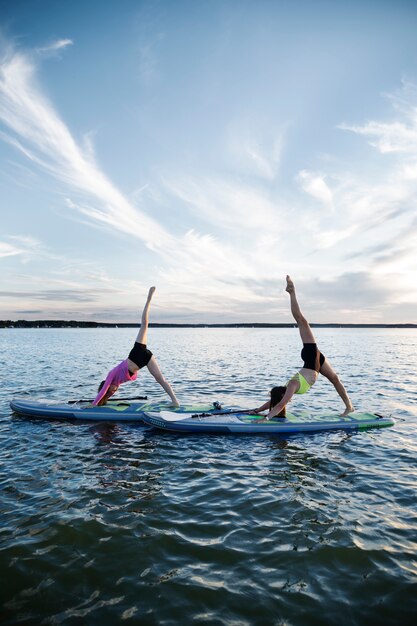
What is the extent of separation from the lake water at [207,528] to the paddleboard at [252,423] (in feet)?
0.98

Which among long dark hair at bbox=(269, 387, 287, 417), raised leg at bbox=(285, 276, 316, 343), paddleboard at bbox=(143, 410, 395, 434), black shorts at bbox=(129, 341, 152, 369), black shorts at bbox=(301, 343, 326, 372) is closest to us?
raised leg at bbox=(285, 276, 316, 343)

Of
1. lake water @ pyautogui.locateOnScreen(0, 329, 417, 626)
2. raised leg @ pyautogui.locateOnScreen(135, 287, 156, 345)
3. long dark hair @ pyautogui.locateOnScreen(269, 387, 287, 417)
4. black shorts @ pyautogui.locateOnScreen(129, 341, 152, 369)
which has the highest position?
raised leg @ pyautogui.locateOnScreen(135, 287, 156, 345)

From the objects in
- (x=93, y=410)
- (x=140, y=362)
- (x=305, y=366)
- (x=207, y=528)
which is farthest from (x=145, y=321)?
(x=207, y=528)

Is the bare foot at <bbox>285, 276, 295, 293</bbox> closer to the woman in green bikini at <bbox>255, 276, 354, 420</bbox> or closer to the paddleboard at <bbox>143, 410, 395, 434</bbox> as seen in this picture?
the woman in green bikini at <bbox>255, 276, 354, 420</bbox>

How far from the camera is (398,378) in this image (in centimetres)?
2283

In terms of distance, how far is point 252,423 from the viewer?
1071 cm

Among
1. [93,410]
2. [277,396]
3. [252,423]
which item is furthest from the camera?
[93,410]

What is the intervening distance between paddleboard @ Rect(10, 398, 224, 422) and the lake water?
1069 millimetres

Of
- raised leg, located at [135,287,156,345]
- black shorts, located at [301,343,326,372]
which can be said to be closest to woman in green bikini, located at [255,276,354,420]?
black shorts, located at [301,343,326,372]

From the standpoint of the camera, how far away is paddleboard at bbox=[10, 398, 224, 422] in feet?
38.7

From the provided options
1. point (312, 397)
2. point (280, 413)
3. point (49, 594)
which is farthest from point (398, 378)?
point (49, 594)

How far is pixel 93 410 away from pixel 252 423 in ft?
16.5

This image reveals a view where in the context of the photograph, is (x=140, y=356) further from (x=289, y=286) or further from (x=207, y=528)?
(x=207, y=528)

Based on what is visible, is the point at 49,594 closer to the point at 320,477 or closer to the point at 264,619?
the point at 264,619
